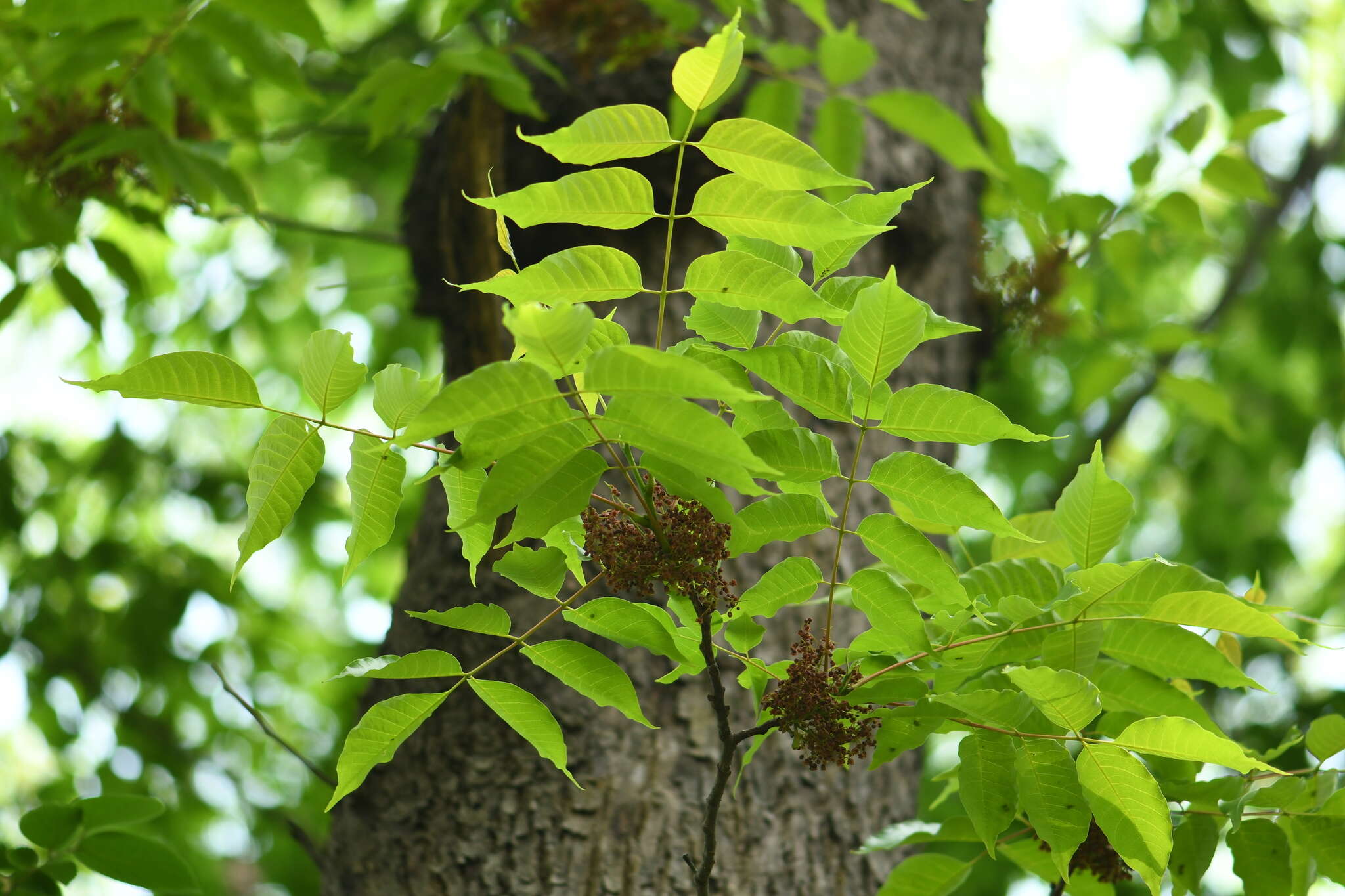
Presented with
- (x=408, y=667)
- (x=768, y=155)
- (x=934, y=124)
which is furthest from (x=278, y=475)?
(x=934, y=124)

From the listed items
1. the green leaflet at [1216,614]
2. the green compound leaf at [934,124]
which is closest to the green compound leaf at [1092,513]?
the green leaflet at [1216,614]

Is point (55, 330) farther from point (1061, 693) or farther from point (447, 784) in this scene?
point (1061, 693)

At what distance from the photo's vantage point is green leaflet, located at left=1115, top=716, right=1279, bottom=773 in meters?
0.96

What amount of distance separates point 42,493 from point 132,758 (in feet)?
3.46

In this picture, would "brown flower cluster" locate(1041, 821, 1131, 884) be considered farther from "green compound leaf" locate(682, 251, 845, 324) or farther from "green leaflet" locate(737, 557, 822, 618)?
"green compound leaf" locate(682, 251, 845, 324)

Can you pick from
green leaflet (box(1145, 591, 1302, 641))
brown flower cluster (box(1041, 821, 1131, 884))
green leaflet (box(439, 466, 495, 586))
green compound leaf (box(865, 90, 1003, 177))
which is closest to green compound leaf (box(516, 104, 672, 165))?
green leaflet (box(439, 466, 495, 586))

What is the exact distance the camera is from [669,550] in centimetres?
99

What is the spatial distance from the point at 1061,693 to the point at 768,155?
1.92 ft

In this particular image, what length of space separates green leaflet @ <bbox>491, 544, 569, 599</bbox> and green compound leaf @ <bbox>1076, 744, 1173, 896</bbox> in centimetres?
57

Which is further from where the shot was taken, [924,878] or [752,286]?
[924,878]

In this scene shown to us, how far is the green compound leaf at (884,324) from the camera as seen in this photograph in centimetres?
98

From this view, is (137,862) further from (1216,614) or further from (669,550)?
(1216,614)

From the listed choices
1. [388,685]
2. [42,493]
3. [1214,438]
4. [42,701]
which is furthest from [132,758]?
[1214,438]

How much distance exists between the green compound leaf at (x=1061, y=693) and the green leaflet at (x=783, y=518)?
0.79 ft
